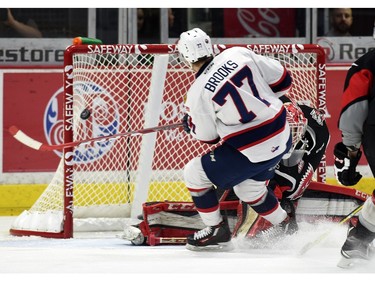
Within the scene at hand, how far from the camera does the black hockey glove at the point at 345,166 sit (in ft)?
14.4

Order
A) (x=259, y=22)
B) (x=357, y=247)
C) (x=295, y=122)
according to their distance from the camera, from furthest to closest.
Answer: (x=259, y=22) → (x=295, y=122) → (x=357, y=247)

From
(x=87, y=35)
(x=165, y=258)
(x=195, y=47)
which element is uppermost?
(x=87, y=35)

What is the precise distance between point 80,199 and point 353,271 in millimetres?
2673

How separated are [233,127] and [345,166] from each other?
1.86 ft

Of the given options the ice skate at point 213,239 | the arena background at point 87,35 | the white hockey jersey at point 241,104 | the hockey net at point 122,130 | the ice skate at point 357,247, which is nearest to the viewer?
the ice skate at point 357,247

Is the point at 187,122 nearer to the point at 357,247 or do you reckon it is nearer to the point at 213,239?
the point at 213,239

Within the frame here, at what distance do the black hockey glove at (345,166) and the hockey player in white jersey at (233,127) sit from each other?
1.46 ft

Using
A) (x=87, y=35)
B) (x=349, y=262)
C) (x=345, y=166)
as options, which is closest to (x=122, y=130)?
(x=87, y=35)

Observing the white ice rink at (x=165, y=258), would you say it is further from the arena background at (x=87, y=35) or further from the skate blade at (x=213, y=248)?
the arena background at (x=87, y=35)

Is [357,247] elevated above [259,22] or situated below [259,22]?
below

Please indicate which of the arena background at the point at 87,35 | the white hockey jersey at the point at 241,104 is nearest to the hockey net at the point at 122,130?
the arena background at the point at 87,35

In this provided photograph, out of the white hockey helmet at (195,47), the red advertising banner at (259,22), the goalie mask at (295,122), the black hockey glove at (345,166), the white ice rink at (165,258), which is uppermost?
the red advertising banner at (259,22)

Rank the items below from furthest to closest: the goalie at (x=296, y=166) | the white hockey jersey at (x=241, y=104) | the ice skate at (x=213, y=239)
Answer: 1. the goalie at (x=296, y=166)
2. the ice skate at (x=213, y=239)
3. the white hockey jersey at (x=241, y=104)

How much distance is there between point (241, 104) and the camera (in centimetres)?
467
